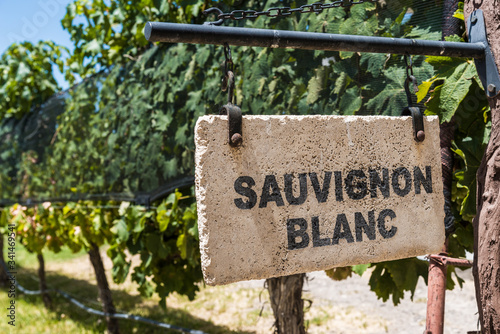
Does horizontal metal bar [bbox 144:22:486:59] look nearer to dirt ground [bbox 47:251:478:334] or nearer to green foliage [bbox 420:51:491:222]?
green foliage [bbox 420:51:491:222]

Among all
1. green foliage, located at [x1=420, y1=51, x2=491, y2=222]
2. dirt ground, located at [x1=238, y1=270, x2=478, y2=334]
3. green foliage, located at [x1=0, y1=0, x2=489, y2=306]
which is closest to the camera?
green foliage, located at [x1=420, y1=51, x2=491, y2=222]

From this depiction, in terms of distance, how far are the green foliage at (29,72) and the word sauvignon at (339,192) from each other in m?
5.47

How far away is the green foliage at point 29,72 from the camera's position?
5.90 meters

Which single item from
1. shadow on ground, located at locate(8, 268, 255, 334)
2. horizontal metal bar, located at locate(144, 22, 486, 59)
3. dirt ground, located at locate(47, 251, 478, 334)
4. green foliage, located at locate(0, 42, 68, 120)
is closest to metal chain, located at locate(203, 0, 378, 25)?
Result: horizontal metal bar, located at locate(144, 22, 486, 59)

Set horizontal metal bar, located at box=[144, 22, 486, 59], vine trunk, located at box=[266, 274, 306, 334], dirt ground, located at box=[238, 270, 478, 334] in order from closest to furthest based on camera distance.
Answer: horizontal metal bar, located at box=[144, 22, 486, 59] < vine trunk, located at box=[266, 274, 306, 334] < dirt ground, located at box=[238, 270, 478, 334]

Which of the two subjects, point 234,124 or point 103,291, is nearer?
point 234,124

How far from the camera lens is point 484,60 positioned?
1.34 m

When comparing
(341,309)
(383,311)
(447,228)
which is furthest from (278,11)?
(341,309)

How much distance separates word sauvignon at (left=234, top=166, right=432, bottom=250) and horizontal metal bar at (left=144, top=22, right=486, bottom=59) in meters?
0.35

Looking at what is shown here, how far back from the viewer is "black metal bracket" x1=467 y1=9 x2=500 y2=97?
1.30 metres

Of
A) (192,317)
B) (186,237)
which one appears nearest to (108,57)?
(186,237)

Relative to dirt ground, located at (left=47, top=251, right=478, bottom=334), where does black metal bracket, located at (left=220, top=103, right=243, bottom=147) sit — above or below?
above

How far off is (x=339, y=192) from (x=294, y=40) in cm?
43

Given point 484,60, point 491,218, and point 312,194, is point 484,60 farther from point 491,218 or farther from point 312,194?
point 312,194
